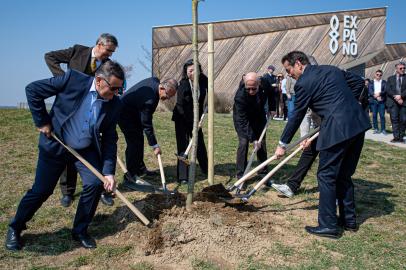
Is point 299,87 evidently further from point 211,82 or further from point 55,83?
point 55,83

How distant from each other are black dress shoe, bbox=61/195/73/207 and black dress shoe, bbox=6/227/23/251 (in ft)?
3.92

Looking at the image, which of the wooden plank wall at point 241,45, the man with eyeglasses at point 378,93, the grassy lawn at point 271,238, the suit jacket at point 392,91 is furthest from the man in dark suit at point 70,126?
the wooden plank wall at point 241,45

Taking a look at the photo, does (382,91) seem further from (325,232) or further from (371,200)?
(325,232)

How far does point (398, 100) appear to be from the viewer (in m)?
10.5

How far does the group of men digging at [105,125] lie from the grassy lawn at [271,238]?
21 cm

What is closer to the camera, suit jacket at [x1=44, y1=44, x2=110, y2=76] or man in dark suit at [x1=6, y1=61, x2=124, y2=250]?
man in dark suit at [x1=6, y1=61, x2=124, y2=250]

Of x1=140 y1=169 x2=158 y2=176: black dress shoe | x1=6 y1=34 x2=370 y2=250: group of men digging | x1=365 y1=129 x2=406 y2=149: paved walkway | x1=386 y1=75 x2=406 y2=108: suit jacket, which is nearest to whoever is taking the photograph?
x1=6 y1=34 x2=370 y2=250: group of men digging

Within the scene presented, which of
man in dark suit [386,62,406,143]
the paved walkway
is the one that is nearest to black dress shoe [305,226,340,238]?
the paved walkway

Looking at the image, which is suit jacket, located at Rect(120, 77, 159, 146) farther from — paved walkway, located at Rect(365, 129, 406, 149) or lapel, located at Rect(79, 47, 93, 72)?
paved walkway, located at Rect(365, 129, 406, 149)

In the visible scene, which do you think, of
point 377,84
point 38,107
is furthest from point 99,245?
point 377,84

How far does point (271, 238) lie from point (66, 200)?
2.63m

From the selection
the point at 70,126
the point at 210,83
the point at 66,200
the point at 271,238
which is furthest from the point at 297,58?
the point at 66,200

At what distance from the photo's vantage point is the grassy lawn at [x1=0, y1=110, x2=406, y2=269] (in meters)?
3.77

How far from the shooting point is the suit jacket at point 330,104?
14.1 ft
